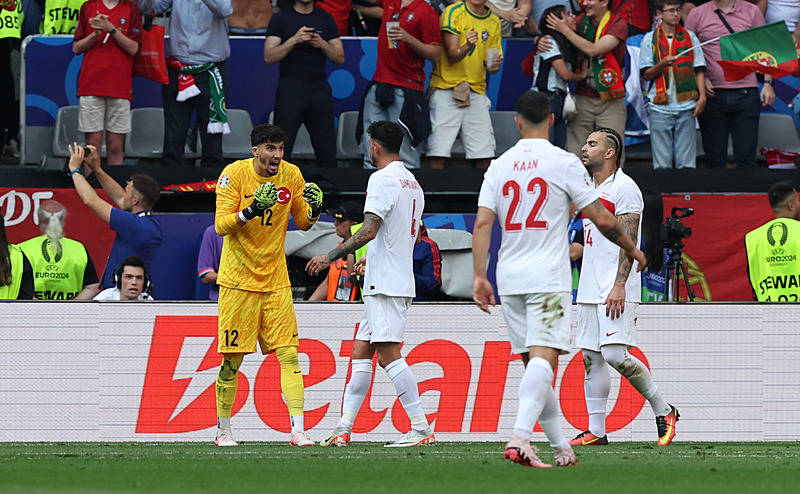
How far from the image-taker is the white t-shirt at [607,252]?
8578 mm

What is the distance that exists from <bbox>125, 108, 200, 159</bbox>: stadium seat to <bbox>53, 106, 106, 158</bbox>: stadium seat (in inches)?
18.2

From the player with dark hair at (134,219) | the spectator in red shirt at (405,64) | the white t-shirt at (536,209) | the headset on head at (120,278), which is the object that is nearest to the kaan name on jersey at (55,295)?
the player with dark hair at (134,219)

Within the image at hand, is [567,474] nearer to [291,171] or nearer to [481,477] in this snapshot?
[481,477]

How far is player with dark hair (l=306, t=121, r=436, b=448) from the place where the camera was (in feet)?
28.3

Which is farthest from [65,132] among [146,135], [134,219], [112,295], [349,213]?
[349,213]

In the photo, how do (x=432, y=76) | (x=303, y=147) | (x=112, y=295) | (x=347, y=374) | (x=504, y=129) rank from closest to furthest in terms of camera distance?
(x=347, y=374) → (x=112, y=295) → (x=432, y=76) → (x=303, y=147) → (x=504, y=129)

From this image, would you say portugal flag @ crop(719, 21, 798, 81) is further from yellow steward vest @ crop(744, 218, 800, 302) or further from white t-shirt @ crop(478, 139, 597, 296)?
white t-shirt @ crop(478, 139, 597, 296)

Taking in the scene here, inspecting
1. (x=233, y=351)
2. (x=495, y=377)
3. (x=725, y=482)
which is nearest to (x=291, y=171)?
(x=233, y=351)

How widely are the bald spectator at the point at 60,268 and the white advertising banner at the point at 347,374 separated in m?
1.34

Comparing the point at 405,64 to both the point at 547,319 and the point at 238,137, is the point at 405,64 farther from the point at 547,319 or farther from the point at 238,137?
the point at 547,319

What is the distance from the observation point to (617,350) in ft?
28.6

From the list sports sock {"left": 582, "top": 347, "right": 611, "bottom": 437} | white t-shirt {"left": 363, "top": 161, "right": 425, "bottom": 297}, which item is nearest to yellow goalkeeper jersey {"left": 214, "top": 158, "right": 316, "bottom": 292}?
white t-shirt {"left": 363, "top": 161, "right": 425, "bottom": 297}

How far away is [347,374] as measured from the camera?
10.2m

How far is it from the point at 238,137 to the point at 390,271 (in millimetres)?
6609
